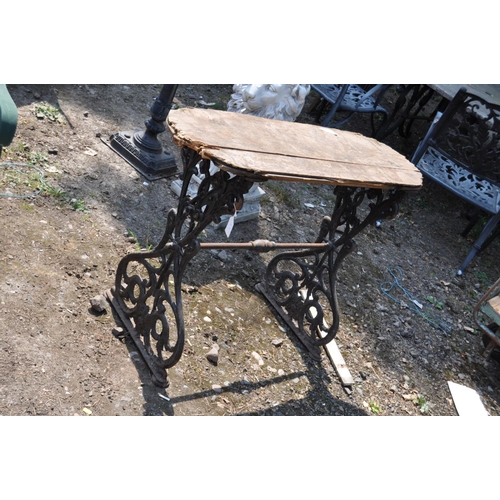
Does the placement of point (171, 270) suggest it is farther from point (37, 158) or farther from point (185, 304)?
point (37, 158)

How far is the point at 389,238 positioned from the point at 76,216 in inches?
96.8

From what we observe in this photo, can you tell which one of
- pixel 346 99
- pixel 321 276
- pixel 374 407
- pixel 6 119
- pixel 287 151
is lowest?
pixel 374 407

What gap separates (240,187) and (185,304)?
1.07 metres

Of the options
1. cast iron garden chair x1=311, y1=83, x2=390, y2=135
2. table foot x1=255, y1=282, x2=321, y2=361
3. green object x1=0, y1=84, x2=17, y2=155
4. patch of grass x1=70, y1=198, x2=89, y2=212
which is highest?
green object x1=0, y1=84, x2=17, y2=155

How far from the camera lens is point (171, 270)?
8.12 ft

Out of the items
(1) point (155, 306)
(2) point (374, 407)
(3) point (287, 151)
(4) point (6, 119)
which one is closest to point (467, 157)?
(2) point (374, 407)

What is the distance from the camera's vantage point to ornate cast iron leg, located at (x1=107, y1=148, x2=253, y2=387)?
84.4 inches


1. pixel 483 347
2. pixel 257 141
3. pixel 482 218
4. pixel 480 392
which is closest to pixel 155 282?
pixel 257 141

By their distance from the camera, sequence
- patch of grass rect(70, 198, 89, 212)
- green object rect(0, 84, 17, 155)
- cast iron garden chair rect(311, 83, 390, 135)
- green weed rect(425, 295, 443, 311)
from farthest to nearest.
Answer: cast iron garden chair rect(311, 83, 390, 135), green weed rect(425, 295, 443, 311), patch of grass rect(70, 198, 89, 212), green object rect(0, 84, 17, 155)

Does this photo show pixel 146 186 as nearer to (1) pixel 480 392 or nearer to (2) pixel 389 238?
(2) pixel 389 238

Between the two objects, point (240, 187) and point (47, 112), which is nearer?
point (240, 187)

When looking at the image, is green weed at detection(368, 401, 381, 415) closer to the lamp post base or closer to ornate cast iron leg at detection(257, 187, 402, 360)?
ornate cast iron leg at detection(257, 187, 402, 360)

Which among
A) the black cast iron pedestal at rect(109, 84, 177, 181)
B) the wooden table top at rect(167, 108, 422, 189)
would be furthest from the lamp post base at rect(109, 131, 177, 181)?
the wooden table top at rect(167, 108, 422, 189)

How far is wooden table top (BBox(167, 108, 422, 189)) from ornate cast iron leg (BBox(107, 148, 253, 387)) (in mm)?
96
